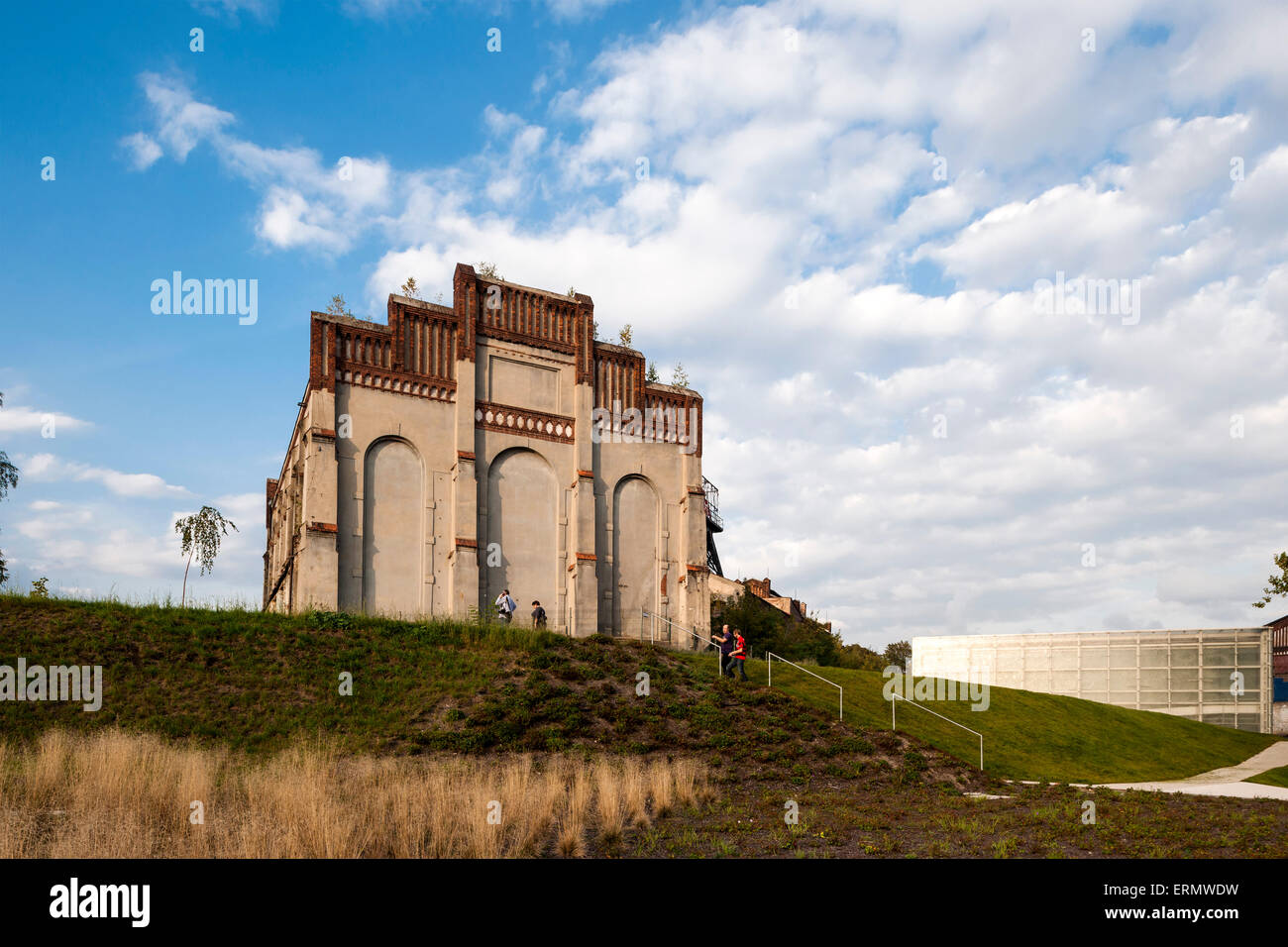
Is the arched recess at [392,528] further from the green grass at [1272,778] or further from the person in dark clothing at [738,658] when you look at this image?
the green grass at [1272,778]

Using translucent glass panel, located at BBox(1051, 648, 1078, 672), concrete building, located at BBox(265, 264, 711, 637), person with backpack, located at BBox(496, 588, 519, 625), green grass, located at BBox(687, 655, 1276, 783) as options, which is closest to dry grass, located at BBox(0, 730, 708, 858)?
green grass, located at BBox(687, 655, 1276, 783)

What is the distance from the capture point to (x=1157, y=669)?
5256cm

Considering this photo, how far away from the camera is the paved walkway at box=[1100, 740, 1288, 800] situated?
69.6 feet

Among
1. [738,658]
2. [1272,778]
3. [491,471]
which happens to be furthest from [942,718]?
[491,471]

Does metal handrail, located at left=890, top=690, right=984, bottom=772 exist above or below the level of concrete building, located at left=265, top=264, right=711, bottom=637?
below

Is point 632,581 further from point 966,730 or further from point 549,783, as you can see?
point 549,783

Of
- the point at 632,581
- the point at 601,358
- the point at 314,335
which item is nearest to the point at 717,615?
the point at 632,581

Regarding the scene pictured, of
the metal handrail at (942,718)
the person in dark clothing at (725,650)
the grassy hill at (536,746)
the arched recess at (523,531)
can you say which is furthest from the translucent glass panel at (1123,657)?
the arched recess at (523,531)

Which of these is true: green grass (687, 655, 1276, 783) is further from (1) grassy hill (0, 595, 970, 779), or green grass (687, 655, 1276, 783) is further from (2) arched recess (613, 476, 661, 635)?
(2) arched recess (613, 476, 661, 635)

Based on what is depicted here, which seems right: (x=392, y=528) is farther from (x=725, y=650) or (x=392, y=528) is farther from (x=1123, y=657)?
(x=1123, y=657)

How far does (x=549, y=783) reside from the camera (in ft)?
48.7

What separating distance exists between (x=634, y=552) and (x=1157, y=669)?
33220mm

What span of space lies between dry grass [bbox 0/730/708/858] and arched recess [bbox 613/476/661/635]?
63.0 ft

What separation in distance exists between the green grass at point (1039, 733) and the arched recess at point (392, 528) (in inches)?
387
